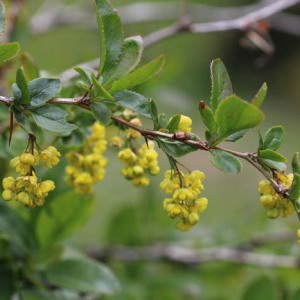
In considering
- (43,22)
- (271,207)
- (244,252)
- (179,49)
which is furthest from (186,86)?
(271,207)

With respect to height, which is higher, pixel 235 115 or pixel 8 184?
pixel 235 115

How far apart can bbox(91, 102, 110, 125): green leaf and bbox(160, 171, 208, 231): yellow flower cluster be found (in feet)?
0.40

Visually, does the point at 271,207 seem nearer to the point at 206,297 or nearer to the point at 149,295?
the point at 149,295

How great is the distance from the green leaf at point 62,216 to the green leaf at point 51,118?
40cm

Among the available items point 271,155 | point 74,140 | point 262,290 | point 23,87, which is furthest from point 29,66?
point 262,290

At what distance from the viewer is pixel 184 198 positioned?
0.61 m

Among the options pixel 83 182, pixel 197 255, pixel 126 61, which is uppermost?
pixel 126 61

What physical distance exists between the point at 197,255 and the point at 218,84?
81 cm

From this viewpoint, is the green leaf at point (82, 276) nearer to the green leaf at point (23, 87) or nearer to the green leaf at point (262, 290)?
the green leaf at point (262, 290)

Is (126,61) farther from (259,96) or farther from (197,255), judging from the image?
(197,255)

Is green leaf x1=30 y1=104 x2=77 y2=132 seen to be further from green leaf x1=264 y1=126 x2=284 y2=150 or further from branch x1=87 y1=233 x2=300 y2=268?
branch x1=87 y1=233 x2=300 y2=268

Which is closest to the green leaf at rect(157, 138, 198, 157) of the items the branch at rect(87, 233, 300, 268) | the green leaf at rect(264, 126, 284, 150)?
the green leaf at rect(264, 126, 284, 150)

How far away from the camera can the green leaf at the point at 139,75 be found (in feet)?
1.86

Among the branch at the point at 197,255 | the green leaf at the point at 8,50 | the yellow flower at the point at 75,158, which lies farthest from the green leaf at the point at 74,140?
the branch at the point at 197,255
